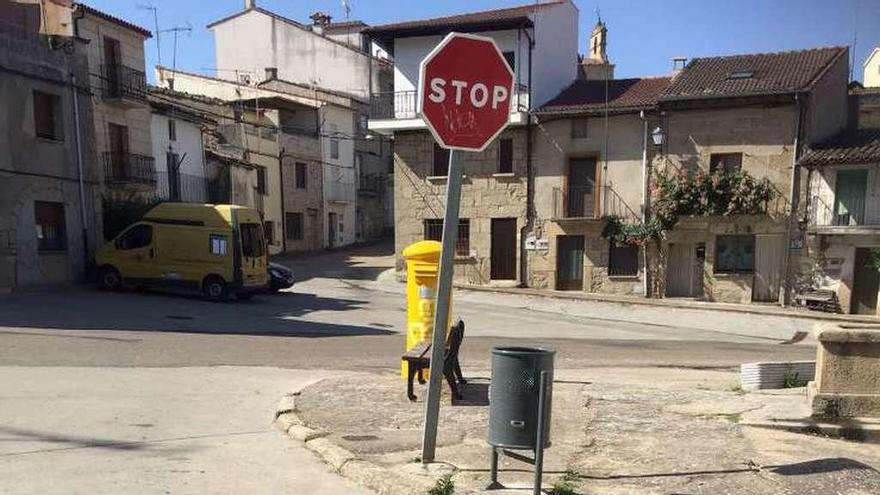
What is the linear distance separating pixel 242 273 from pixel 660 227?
14.7m

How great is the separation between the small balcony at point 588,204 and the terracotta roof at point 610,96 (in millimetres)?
3061

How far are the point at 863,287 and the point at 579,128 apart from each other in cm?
1117

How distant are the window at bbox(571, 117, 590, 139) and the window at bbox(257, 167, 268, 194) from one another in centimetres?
1713

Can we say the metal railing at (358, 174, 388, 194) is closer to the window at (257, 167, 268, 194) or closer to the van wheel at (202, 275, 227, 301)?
the window at (257, 167, 268, 194)

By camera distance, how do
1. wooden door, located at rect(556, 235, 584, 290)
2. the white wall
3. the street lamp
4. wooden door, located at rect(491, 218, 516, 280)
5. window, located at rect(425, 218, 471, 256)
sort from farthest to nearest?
1. the white wall
2. window, located at rect(425, 218, 471, 256)
3. wooden door, located at rect(491, 218, 516, 280)
4. wooden door, located at rect(556, 235, 584, 290)
5. the street lamp

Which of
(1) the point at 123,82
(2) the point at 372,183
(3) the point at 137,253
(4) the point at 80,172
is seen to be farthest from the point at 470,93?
A: (2) the point at 372,183

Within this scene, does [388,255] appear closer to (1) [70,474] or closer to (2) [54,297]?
(2) [54,297]

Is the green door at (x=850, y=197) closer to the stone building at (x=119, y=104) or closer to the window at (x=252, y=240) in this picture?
the window at (x=252, y=240)

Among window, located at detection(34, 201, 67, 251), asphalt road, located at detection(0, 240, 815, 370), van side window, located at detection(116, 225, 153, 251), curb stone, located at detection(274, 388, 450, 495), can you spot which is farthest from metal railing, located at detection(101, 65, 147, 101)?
curb stone, located at detection(274, 388, 450, 495)

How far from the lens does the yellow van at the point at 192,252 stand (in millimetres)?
17156

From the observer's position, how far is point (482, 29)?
25203 millimetres

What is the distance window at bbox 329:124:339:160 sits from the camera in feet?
121

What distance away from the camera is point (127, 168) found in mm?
23859

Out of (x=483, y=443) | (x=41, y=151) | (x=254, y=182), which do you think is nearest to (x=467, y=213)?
(x=254, y=182)
